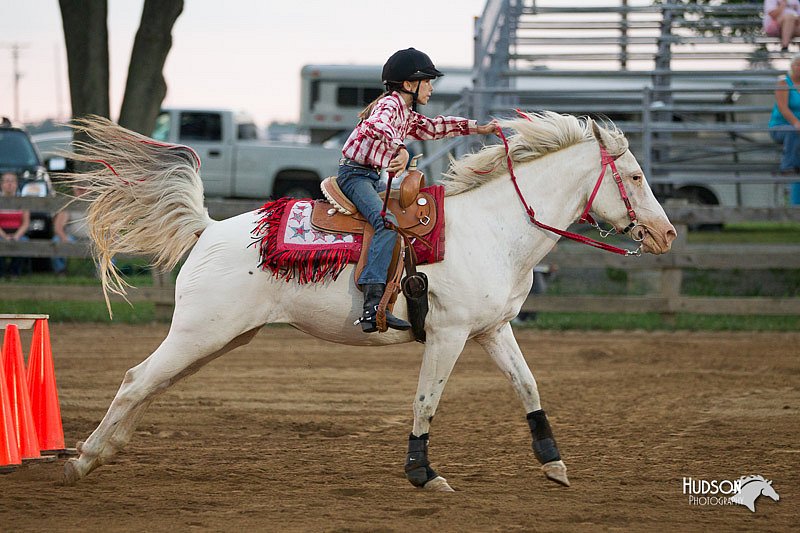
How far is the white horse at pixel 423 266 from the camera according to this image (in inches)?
228

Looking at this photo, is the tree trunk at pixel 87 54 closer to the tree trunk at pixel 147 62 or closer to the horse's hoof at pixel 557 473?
the tree trunk at pixel 147 62

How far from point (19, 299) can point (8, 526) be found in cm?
893

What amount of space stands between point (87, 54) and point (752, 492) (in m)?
13.7

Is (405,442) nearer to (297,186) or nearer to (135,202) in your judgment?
(135,202)

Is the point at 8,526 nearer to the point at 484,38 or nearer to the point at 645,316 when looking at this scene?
the point at 645,316

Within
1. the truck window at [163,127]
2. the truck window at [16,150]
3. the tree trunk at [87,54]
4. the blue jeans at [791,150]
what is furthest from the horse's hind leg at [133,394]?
the truck window at [163,127]

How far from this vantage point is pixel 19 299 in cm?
1313

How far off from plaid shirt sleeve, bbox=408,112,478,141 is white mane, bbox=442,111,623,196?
197 millimetres

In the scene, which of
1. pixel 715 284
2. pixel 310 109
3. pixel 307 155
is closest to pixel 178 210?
pixel 715 284

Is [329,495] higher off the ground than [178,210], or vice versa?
[178,210]

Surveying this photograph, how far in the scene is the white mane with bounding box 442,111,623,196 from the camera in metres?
6.21

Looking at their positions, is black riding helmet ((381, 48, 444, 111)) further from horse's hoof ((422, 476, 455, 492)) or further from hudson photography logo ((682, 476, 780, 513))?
hudson photography logo ((682, 476, 780, 513))

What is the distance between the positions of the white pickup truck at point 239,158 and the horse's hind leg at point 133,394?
52.9 ft

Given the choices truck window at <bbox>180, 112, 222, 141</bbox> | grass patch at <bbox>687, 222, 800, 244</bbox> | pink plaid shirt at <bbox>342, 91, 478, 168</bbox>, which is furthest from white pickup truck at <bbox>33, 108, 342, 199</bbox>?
pink plaid shirt at <bbox>342, 91, 478, 168</bbox>
